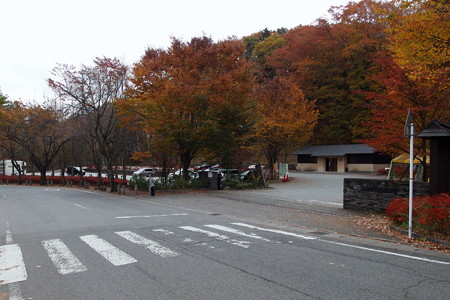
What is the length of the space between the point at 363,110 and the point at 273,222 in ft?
140

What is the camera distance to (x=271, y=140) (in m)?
35.8

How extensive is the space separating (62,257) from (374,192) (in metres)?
11.7

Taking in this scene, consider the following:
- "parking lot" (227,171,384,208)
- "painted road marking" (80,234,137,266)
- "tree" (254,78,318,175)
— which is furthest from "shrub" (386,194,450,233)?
"tree" (254,78,318,175)

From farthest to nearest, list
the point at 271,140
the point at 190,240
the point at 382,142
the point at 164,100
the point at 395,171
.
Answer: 1. the point at 271,140
2. the point at 395,171
3. the point at 164,100
4. the point at 382,142
5. the point at 190,240

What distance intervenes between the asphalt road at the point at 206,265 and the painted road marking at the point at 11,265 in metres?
0.02

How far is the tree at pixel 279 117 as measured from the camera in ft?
113

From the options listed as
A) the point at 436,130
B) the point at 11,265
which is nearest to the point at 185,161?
the point at 436,130

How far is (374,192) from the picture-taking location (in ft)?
45.6

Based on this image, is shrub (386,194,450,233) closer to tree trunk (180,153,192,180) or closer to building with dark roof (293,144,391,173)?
tree trunk (180,153,192,180)

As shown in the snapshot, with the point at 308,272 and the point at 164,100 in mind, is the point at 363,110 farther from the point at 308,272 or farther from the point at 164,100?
the point at 308,272

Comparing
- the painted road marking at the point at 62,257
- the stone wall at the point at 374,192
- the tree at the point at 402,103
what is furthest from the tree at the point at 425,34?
the painted road marking at the point at 62,257

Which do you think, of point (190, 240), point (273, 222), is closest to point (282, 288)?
point (190, 240)

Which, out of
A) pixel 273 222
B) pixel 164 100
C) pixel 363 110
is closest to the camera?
pixel 273 222

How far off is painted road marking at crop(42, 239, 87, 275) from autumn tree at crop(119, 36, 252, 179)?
14206 mm
